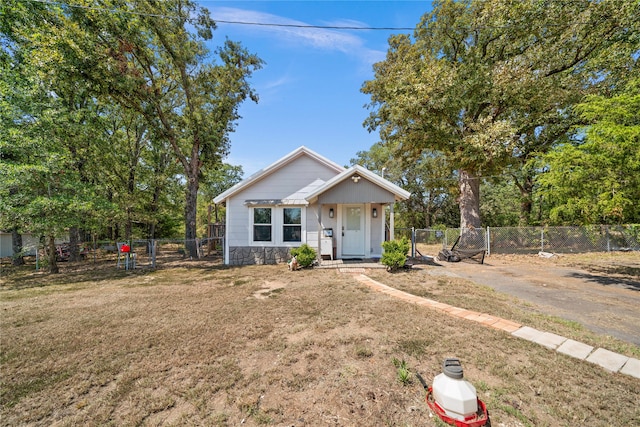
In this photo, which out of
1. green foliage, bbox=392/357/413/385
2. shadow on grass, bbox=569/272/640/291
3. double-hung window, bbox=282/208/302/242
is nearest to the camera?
green foliage, bbox=392/357/413/385

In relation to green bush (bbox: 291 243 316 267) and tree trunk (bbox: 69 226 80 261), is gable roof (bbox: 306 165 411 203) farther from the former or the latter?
tree trunk (bbox: 69 226 80 261)

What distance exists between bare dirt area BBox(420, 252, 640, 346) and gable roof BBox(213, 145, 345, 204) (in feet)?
20.8

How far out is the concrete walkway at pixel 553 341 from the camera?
9.09 feet

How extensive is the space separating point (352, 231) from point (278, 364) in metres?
7.43

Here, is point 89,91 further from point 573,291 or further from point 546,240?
point 546,240

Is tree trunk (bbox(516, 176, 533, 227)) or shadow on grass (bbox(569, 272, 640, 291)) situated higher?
tree trunk (bbox(516, 176, 533, 227))

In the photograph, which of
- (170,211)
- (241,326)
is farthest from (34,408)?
(170,211)

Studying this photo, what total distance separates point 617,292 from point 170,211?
2302 cm

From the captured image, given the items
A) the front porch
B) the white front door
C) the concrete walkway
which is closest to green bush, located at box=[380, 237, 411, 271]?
the front porch

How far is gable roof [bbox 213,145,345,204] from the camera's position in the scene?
10.0 m

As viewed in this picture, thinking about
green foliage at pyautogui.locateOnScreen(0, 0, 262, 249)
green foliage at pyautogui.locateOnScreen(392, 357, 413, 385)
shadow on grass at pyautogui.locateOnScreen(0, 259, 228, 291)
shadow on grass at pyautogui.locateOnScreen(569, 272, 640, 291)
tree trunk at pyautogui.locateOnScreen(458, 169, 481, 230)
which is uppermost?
green foliage at pyautogui.locateOnScreen(0, 0, 262, 249)

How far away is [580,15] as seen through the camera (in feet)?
34.6

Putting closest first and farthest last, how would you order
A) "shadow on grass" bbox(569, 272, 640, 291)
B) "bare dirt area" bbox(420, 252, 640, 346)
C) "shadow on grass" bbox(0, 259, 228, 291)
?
"bare dirt area" bbox(420, 252, 640, 346) → "shadow on grass" bbox(569, 272, 640, 291) → "shadow on grass" bbox(0, 259, 228, 291)

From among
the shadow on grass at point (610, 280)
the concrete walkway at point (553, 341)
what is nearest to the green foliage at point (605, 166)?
the shadow on grass at point (610, 280)
